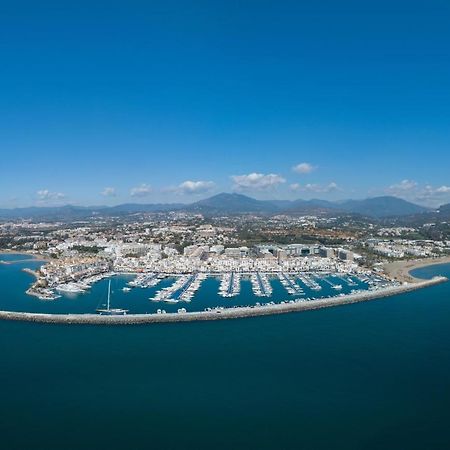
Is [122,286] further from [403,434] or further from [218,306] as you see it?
[403,434]

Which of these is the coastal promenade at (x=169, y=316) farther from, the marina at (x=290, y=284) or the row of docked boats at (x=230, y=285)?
the row of docked boats at (x=230, y=285)

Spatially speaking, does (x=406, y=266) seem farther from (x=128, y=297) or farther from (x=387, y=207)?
(x=387, y=207)

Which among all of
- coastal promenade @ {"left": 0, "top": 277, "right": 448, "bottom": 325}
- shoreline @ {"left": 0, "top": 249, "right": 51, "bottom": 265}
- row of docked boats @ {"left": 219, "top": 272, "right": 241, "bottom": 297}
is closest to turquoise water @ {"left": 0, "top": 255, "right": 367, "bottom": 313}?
row of docked boats @ {"left": 219, "top": 272, "right": 241, "bottom": 297}

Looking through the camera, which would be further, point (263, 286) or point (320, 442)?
point (263, 286)

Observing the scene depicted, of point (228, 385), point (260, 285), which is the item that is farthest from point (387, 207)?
point (228, 385)

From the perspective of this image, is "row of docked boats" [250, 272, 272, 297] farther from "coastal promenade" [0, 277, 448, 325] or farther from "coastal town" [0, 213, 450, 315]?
"coastal promenade" [0, 277, 448, 325]

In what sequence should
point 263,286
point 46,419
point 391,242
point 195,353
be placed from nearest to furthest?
point 46,419 → point 195,353 → point 263,286 → point 391,242

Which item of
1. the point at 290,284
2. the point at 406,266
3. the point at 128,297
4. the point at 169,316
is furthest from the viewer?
the point at 406,266

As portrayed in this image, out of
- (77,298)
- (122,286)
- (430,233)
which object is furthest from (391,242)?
(77,298)
